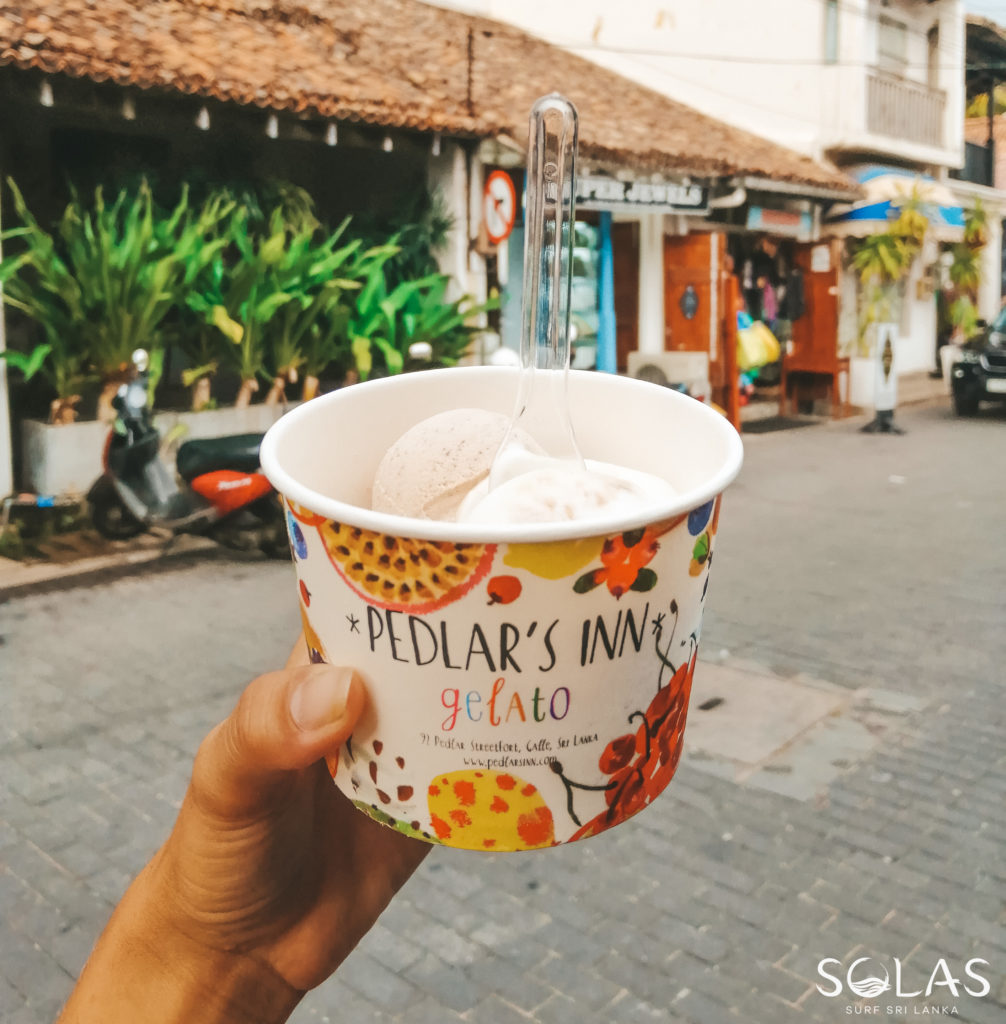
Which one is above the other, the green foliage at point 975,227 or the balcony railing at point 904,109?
the balcony railing at point 904,109

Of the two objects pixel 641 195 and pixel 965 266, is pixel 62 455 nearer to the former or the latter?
pixel 641 195

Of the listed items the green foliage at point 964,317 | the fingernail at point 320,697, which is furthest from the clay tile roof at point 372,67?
the fingernail at point 320,697

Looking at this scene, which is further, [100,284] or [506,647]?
[100,284]

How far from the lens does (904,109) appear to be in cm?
1844

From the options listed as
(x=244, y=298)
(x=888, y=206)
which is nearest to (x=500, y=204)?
(x=244, y=298)

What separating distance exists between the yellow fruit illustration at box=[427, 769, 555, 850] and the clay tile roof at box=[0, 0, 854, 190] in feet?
23.6

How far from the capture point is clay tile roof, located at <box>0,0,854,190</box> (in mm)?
7547

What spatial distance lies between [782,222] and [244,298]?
29.3ft

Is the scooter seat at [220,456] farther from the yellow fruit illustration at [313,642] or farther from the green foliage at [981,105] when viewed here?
the green foliage at [981,105]

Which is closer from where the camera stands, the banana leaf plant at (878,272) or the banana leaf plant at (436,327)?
the banana leaf plant at (436,327)

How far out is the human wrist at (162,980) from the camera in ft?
4.46

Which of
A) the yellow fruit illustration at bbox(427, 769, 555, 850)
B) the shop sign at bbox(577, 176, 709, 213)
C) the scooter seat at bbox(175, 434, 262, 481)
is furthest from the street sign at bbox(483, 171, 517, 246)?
the yellow fruit illustration at bbox(427, 769, 555, 850)

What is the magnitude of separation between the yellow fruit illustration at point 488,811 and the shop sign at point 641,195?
383 inches

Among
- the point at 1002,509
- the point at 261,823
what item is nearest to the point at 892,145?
the point at 1002,509
